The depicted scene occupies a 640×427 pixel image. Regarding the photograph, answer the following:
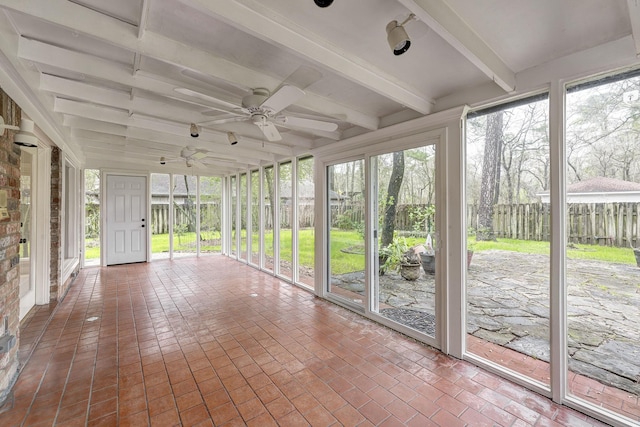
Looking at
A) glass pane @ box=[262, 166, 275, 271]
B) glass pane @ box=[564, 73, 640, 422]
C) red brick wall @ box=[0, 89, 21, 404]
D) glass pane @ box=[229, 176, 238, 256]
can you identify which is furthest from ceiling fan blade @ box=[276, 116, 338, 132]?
glass pane @ box=[229, 176, 238, 256]

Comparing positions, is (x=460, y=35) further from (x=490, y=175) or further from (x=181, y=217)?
(x=181, y=217)

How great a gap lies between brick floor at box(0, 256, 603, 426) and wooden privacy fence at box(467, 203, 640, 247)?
45.3 inches

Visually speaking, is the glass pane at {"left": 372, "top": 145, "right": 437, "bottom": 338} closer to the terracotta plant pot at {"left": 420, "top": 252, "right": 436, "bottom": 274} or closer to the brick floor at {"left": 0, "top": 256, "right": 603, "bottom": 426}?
the terracotta plant pot at {"left": 420, "top": 252, "right": 436, "bottom": 274}

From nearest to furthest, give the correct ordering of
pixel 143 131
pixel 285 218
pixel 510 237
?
1. pixel 510 237
2. pixel 143 131
3. pixel 285 218

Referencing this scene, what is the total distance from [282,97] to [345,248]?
246 cm

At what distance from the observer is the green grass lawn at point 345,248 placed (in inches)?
78.0

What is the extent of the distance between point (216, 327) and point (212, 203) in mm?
5231

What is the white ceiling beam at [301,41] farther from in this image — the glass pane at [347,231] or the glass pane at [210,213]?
the glass pane at [210,213]

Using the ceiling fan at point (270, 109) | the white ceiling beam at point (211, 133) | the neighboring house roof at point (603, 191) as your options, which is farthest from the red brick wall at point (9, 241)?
the neighboring house roof at point (603, 191)

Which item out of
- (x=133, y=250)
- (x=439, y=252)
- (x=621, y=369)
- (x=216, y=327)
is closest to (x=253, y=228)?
(x=133, y=250)

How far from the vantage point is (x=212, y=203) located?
781 cm

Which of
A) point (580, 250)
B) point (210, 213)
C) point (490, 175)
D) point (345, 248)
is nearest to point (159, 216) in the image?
point (210, 213)

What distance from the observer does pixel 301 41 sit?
171cm

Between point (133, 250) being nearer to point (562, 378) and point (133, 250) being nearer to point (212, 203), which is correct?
point (212, 203)
